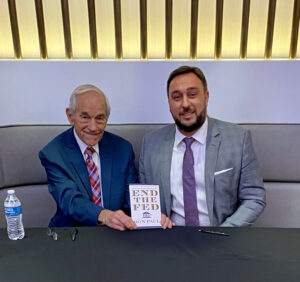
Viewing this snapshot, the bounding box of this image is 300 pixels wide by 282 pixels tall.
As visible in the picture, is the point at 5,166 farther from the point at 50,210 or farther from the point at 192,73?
the point at 192,73

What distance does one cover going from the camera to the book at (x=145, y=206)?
1173 mm

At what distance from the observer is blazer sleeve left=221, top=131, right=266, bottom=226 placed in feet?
5.02

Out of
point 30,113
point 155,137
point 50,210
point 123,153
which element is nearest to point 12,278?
point 123,153

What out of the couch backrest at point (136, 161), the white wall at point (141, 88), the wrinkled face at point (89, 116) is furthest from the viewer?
the white wall at point (141, 88)

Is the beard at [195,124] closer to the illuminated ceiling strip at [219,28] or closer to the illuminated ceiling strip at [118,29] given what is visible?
the illuminated ceiling strip at [219,28]

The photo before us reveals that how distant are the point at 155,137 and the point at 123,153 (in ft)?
0.74

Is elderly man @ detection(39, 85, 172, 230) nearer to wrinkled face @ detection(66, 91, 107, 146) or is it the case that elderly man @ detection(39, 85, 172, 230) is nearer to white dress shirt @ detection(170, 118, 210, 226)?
wrinkled face @ detection(66, 91, 107, 146)

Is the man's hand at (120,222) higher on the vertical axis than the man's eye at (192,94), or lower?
lower

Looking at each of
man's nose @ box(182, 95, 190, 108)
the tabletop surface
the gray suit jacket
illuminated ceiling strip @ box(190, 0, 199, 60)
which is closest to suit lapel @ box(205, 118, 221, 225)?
the gray suit jacket

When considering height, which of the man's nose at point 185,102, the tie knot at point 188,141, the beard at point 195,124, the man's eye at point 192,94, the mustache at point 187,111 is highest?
the man's eye at point 192,94

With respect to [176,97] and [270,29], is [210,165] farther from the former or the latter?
[270,29]

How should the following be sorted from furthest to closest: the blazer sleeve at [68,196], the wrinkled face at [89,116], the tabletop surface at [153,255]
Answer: the wrinkled face at [89,116] → the blazer sleeve at [68,196] → the tabletop surface at [153,255]

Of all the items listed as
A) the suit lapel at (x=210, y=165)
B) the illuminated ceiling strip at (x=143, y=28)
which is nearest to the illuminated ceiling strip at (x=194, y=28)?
the illuminated ceiling strip at (x=143, y=28)

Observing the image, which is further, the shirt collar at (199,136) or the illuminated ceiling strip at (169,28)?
the illuminated ceiling strip at (169,28)
